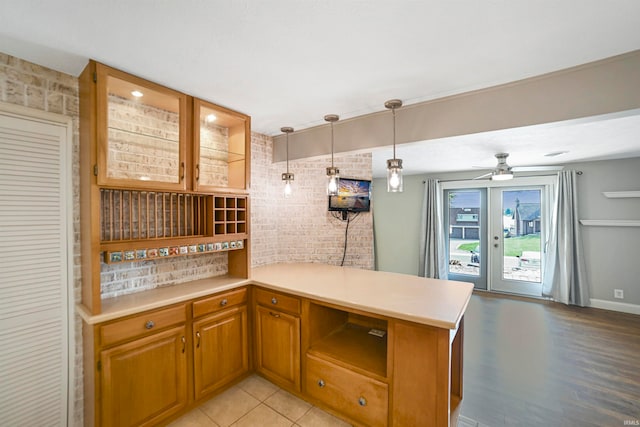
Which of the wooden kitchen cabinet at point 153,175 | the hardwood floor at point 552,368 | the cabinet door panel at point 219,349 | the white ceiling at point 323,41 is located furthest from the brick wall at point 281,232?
the hardwood floor at point 552,368

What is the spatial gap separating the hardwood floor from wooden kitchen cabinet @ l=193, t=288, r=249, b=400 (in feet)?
6.27

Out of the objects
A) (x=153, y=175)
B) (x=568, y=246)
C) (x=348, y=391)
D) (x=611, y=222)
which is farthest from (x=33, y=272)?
(x=611, y=222)

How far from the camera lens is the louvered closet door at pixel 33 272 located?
155 centimetres

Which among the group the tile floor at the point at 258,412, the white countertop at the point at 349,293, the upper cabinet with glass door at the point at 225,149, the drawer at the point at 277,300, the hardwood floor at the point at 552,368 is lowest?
the hardwood floor at the point at 552,368

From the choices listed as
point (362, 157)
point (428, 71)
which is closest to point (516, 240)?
point (362, 157)

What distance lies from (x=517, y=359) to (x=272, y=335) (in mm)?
2671

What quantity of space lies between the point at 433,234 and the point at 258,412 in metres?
4.78

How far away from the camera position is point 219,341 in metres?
2.19

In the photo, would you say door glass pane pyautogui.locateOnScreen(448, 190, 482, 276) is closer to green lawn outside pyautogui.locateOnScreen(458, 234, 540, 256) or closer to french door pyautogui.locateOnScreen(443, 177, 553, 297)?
french door pyautogui.locateOnScreen(443, 177, 553, 297)

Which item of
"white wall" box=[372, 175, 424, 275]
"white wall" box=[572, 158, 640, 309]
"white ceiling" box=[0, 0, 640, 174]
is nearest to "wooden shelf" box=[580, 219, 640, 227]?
"white wall" box=[572, 158, 640, 309]

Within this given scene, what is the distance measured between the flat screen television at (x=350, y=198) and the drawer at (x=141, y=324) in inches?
77.9

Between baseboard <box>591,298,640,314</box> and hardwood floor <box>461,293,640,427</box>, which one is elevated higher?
baseboard <box>591,298,640,314</box>

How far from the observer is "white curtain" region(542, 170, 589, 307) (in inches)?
174

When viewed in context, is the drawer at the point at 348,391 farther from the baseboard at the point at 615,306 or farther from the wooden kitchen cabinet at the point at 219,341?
the baseboard at the point at 615,306
